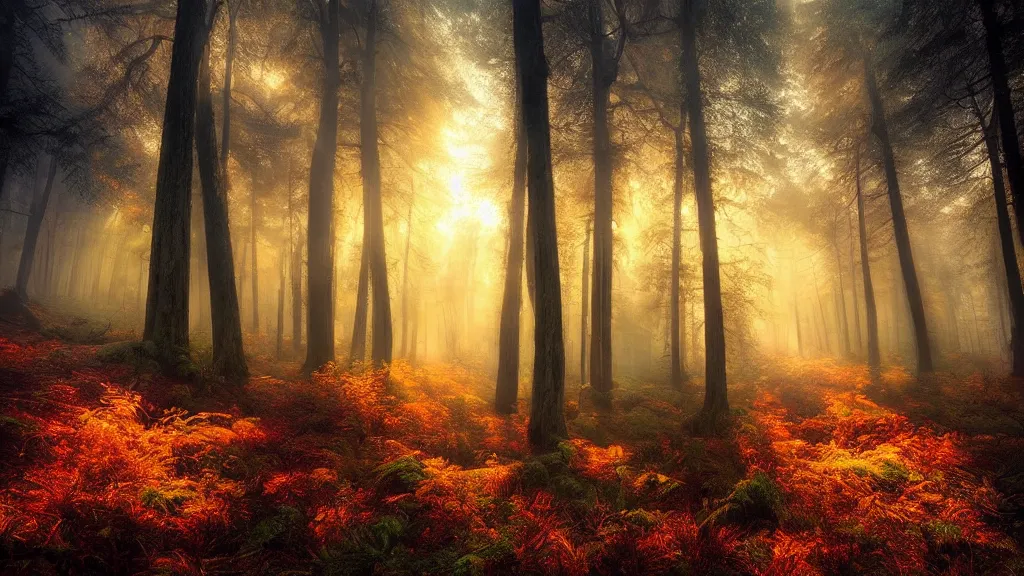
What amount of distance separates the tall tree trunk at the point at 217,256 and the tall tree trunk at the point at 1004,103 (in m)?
17.6

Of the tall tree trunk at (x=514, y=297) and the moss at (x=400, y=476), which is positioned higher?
the tall tree trunk at (x=514, y=297)

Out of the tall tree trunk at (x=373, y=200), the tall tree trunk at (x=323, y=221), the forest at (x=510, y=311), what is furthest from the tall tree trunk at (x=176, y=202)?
the tall tree trunk at (x=373, y=200)

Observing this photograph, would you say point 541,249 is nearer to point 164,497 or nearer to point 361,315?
point 164,497

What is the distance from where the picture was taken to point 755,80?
11.2 m

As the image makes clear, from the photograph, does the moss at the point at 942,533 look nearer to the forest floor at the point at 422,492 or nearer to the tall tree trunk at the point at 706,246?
the forest floor at the point at 422,492

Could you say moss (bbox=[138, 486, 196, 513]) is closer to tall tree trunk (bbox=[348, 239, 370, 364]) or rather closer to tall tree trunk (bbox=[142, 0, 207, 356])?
tall tree trunk (bbox=[142, 0, 207, 356])

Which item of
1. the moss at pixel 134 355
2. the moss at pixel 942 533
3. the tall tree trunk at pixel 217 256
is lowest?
the moss at pixel 942 533

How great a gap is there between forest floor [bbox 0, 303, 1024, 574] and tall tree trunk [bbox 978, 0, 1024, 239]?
17.9 feet

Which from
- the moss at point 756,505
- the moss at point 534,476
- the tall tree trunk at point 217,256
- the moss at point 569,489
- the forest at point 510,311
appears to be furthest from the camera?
the tall tree trunk at point 217,256

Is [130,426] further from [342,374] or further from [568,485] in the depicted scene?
[568,485]

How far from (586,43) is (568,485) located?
33.5ft

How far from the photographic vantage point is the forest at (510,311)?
4.02 meters

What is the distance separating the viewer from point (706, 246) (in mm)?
8938

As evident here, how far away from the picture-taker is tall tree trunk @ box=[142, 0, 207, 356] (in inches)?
290
